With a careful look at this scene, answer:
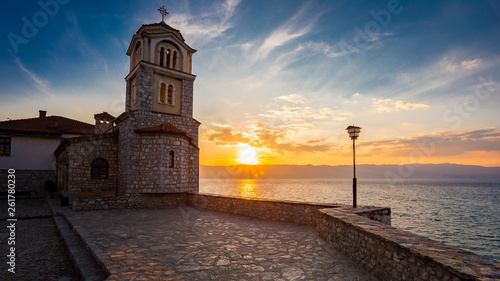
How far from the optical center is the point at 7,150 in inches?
Answer: 851

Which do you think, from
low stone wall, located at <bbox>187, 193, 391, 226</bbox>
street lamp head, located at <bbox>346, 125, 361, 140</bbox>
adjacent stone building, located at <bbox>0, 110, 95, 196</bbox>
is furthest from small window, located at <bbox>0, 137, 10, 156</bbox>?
street lamp head, located at <bbox>346, 125, 361, 140</bbox>

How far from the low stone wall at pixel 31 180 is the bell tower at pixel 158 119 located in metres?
11.3

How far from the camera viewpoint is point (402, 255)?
4043 mm

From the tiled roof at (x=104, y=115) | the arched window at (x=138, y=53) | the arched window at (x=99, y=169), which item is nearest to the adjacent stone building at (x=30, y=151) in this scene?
the tiled roof at (x=104, y=115)

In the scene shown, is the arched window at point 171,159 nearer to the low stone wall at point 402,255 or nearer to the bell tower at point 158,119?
the bell tower at point 158,119

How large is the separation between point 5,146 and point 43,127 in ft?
10.2

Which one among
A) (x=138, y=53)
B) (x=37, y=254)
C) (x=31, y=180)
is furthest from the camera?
(x=31, y=180)

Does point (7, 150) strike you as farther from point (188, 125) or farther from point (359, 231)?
point (359, 231)

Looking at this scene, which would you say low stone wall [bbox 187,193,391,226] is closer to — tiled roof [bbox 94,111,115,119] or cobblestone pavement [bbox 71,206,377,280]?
cobblestone pavement [bbox 71,206,377,280]

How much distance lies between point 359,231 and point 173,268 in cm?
403

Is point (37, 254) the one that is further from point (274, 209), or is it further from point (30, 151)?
point (30, 151)

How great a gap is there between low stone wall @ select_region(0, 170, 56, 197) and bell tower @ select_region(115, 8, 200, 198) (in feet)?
37.0

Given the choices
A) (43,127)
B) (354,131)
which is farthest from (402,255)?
(43,127)

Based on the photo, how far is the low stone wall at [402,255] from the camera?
3.11m
